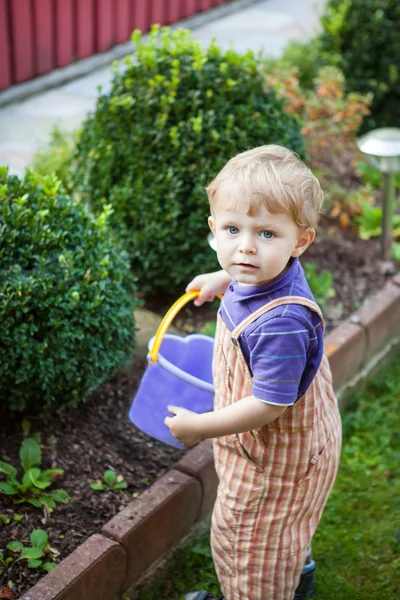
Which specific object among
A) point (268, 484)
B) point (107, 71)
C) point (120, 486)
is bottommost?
point (120, 486)

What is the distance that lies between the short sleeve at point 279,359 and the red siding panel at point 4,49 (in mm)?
5917

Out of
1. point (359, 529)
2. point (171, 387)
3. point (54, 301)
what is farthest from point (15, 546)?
point (359, 529)

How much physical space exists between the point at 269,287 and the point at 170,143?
1.94 meters

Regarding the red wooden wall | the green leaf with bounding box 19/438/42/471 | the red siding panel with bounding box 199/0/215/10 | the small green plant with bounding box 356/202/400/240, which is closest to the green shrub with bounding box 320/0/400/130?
the small green plant with bounding box 356/202/400/240

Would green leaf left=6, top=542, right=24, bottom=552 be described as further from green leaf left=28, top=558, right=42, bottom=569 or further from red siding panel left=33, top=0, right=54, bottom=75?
red siding panel left=33, top=0, right=54, bottom=75

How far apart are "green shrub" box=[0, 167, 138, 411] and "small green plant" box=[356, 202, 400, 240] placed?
233 cm

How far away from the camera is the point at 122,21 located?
8852 mm

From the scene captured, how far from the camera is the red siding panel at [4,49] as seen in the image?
7148 millimetres

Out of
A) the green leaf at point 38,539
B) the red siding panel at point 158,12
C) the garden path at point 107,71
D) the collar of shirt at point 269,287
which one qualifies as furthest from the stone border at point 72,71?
the collar of shirt at point 269,287

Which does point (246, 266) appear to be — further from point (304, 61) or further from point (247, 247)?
point (304, 61)

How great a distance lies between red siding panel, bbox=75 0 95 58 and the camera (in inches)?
321

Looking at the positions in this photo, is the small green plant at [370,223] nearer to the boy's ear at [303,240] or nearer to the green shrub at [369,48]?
the green shrub at [369,48]

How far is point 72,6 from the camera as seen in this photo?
26.3 feet

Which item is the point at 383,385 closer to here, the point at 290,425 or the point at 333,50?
the point at 290,425
